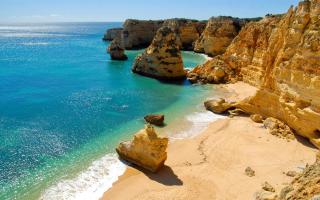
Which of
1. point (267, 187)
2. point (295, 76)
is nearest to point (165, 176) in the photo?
point (267, 187)

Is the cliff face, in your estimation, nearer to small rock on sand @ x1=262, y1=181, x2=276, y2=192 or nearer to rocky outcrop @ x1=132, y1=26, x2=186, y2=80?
small rock on sand @ x1=262, y1=181, x2=276, y2=192

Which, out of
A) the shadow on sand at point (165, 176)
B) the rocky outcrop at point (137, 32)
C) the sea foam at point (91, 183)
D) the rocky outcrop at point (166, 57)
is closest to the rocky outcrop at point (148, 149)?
the shadow on sand at point (165, 176)

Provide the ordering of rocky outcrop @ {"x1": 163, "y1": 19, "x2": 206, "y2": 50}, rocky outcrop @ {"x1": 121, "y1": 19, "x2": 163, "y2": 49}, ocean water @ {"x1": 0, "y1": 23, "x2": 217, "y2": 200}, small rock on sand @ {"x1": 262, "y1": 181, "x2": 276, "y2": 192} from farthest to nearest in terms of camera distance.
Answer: rocky outcrop @ {"x1": 121, "y1": 19, "x2": 163, "y2": 49}, rocky outcrop @ {"x1": 163, "y1": 19, "x2": 206, "y2": 50}, ocean water @ {"x1": 0, "y1": 23, "x2": 217, "y2": 200}, small rock on sand @ {"x1": 262, "y1": 181, "x2": 276, "y2": 192}

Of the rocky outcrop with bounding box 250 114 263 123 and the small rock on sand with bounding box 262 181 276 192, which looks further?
the rocky outcrop with bounding box 250 114 263 123

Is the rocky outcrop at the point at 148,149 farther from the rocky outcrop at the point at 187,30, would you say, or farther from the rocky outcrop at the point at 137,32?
the rocky outcrop at the point at 137,32

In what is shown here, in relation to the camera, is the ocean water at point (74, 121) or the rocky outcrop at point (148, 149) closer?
the ocean water at point (74, 121)

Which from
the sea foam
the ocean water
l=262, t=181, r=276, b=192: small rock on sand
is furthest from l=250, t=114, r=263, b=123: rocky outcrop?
the sea foam

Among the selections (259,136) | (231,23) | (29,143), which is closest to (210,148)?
(259,136)

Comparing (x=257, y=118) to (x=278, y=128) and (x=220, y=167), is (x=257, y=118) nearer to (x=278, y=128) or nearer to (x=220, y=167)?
(x=278, y=128)

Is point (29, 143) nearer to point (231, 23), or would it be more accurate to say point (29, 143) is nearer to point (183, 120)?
point (183, 120)
